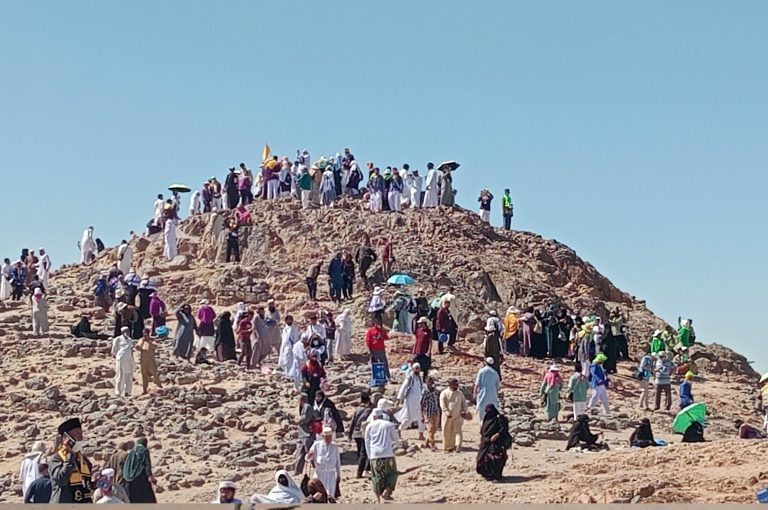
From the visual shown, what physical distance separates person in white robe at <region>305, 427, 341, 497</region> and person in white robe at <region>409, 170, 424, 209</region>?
71.7ft

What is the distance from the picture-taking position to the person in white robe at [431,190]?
117 ft

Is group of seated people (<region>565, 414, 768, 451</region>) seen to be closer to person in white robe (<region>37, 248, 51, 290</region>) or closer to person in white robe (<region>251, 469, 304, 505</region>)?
person in white robe (<region>251, 469, 304, 505</region>)

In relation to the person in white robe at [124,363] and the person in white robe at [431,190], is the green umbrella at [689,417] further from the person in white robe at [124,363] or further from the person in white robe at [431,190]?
the person in white robe at [431,190]

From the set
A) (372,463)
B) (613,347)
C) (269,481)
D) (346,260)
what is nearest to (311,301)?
(346,260)

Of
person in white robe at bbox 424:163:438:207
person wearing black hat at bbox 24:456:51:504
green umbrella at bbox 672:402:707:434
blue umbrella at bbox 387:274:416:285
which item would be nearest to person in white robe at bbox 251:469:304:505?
person wearing black hat at bbox 24:456:51:504

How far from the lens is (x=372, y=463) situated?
1457cm

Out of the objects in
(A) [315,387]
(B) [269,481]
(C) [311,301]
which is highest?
(C) [311,301]

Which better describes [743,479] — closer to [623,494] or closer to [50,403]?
[623,494]

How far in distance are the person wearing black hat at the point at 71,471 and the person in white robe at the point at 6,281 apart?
22.5 m

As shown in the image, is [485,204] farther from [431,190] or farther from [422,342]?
[422,342]

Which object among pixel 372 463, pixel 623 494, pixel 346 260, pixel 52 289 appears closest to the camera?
pixel 623 494

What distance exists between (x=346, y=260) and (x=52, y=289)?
9.40 m

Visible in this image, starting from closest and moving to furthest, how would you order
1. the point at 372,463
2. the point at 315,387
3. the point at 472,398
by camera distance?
the point at 372,463 < the point at 315,387 < the point at 472,398

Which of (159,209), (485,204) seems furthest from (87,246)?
(485,204)
